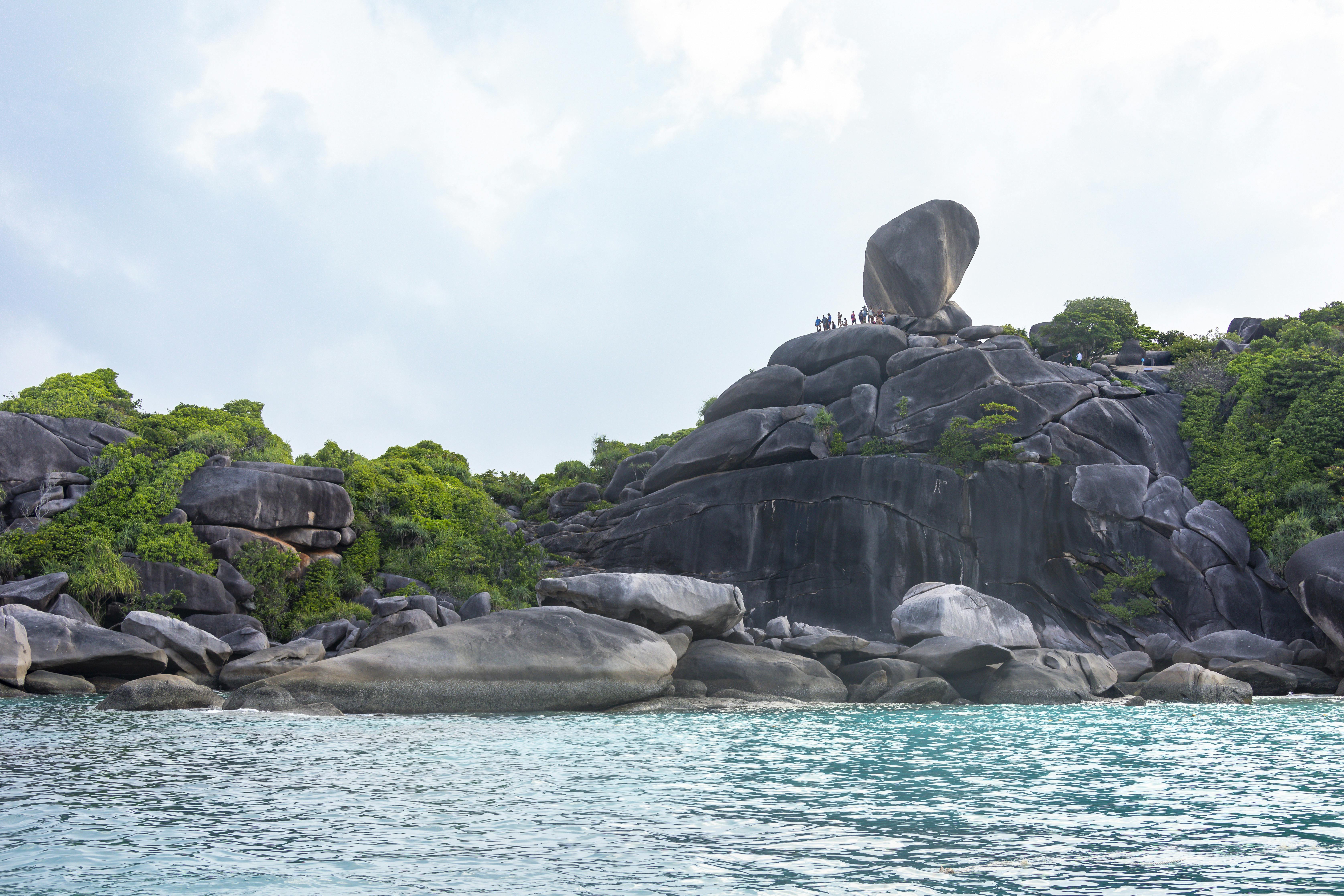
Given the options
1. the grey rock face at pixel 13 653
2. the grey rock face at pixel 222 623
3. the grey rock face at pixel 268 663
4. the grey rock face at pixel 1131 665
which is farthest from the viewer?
the grey rock face at pixel 222 623

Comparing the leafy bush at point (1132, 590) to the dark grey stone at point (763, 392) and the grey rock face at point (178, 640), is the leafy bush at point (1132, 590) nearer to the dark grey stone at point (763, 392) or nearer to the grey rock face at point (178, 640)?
the dark grey stone at point (763, 392)

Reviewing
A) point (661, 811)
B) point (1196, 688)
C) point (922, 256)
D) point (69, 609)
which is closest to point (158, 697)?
point (69, 609)

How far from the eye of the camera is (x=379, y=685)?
17250mm

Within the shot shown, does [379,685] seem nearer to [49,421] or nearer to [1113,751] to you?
[1113,751]

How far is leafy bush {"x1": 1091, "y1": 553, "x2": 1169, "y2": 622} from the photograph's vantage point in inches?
1209

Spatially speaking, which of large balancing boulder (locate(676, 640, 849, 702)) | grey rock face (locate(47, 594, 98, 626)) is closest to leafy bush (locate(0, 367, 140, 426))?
grey rock face (locate(47, 594, 98, 626))

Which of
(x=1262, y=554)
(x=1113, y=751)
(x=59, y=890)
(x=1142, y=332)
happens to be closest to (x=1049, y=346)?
(x=1142, y=332)

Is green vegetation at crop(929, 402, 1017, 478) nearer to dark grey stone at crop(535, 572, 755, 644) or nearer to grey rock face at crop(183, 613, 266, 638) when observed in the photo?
dark grey stone at crop(535, 572, 755, 644)

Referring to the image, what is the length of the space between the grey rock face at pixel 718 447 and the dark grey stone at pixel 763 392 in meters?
1.20

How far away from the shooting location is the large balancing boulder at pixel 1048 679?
70.4 feet

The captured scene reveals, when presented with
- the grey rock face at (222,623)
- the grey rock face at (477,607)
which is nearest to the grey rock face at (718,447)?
the grey rock face at (477,607)

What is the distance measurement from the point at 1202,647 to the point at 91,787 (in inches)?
1098

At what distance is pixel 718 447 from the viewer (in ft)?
127

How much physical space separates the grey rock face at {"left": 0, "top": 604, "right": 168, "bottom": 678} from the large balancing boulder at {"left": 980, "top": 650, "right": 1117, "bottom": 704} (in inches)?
806
